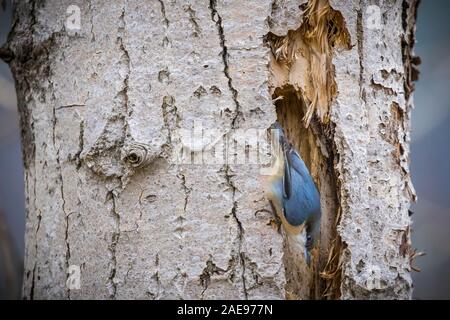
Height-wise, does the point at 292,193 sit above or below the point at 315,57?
below

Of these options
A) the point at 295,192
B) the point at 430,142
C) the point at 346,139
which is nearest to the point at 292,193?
the point at 295,192

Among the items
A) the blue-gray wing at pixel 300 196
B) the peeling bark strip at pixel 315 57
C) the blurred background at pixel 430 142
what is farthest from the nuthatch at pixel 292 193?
the blurred background at pixel 430 142

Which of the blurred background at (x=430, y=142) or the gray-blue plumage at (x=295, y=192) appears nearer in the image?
the gray-blue plumage at (x=295, y=192)

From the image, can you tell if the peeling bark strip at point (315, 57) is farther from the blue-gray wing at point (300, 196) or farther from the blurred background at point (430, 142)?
the blurred background at point (430, 142)

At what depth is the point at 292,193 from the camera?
1.12m

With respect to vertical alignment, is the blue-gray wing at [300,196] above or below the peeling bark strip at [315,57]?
below

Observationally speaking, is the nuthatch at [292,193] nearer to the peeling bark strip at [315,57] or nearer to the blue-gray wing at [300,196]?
the blue-gray wing at [300,196]

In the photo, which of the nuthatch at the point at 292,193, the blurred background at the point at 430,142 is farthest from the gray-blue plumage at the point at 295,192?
the blurred background at the point at 430,142

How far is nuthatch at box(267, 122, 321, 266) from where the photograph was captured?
3.60 ft

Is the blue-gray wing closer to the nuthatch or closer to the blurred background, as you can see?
the nuthatch

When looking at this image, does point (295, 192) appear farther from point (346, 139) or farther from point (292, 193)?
point (346, 139)

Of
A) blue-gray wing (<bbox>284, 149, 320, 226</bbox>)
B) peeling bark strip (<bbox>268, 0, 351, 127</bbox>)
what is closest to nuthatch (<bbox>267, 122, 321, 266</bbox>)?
blue-gray wing (<bbox>284, 149, 320, 226</bbox>)

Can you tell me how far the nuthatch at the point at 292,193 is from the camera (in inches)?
43.2
